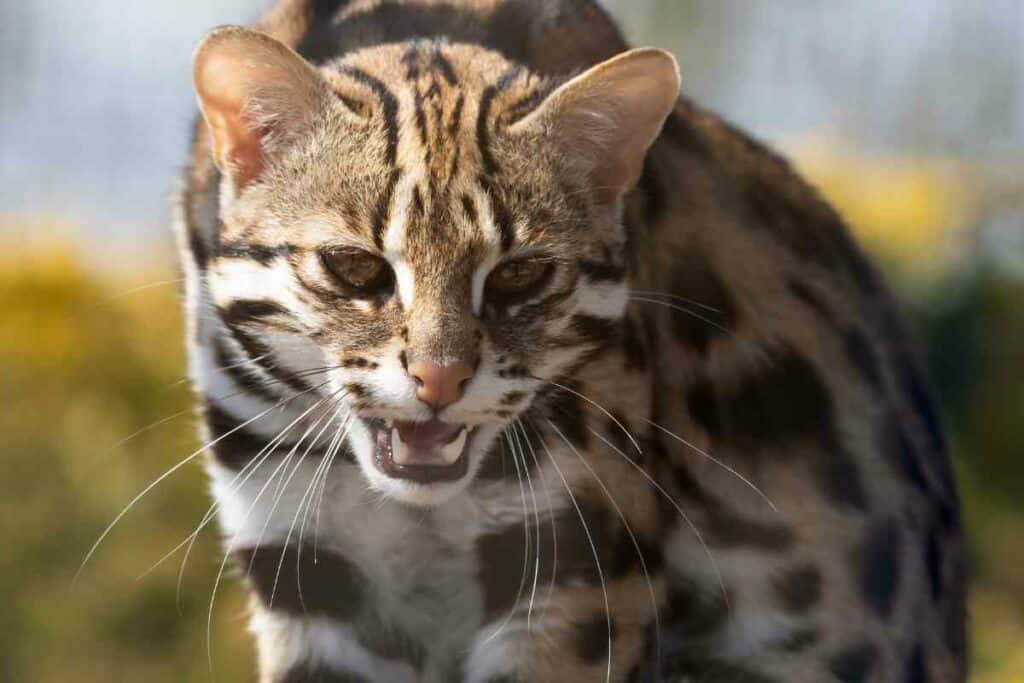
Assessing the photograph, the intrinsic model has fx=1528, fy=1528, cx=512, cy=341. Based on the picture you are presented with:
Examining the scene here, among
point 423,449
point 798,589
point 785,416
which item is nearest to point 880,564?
point 798,589

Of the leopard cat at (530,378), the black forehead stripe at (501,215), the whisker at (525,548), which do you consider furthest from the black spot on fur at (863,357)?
the black forehead stripe at (501,215)

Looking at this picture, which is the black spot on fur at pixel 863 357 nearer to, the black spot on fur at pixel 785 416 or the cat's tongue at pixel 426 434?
the black spot on fur at pixel 785 416

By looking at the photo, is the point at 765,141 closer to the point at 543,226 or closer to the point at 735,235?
the point at 735,235

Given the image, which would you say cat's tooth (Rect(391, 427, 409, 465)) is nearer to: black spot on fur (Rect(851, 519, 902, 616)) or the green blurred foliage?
black spot on fur (Rect(851, 519, 902, 616))

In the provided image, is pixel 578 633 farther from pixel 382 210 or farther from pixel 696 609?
pixel 382 210

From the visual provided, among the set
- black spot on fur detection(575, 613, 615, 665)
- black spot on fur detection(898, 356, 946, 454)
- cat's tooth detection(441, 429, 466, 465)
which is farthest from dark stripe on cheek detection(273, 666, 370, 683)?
black spot on fur detection(898, 356, 946, 454)

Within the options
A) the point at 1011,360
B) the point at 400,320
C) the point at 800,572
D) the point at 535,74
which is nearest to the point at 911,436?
the point at 800,572
